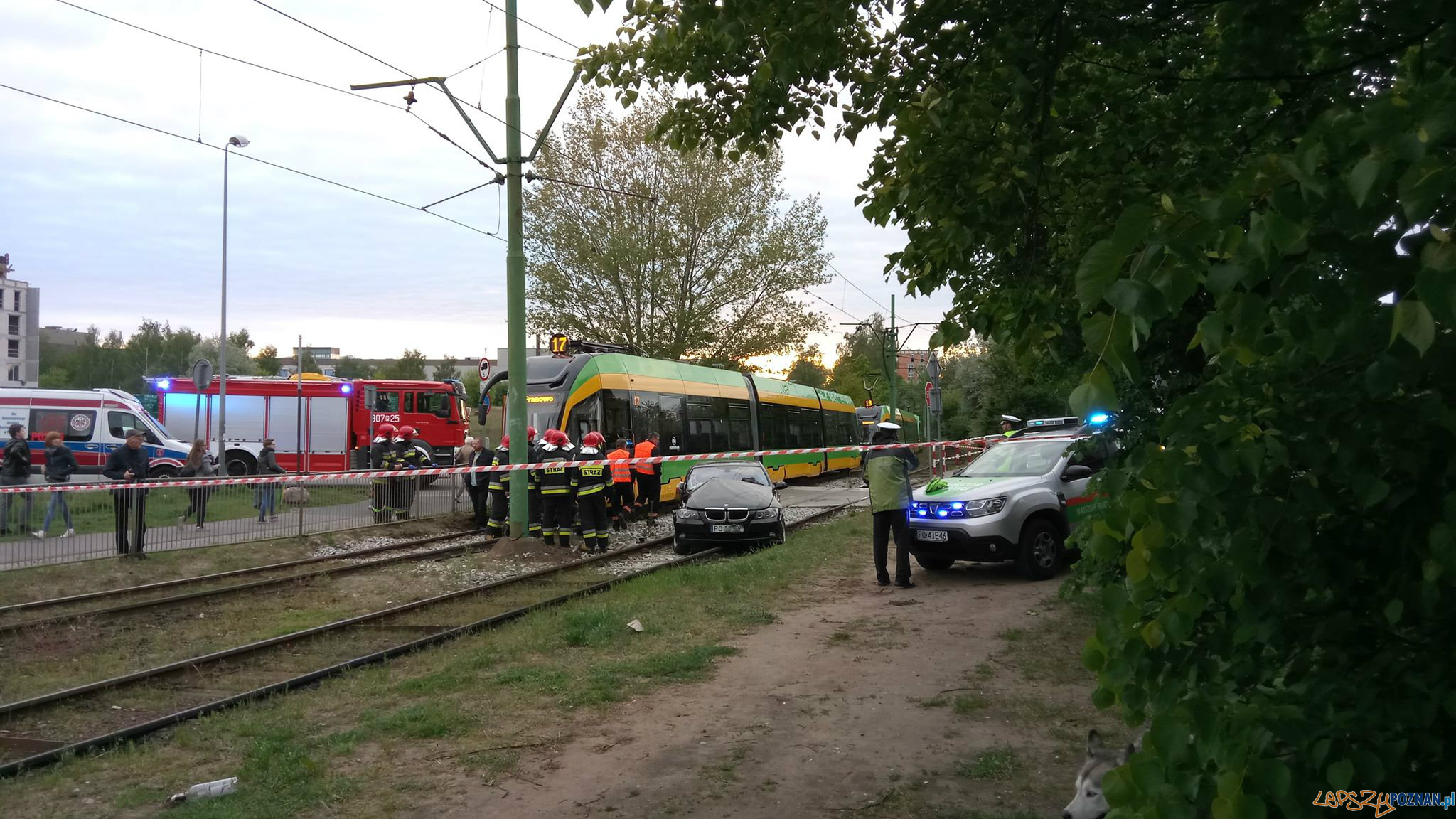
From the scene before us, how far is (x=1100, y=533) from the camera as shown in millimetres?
2627

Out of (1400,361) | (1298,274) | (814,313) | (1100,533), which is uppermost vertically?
(814,313)

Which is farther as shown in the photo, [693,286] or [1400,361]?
[693,286]

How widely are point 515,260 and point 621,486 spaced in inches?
229

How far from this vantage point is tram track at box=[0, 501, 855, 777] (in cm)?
653

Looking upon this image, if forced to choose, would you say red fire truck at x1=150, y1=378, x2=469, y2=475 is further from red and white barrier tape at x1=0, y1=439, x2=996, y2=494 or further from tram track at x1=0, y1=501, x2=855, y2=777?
tram track at x1=0, y1=501, x2=855, y2=777

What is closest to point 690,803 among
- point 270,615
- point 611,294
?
point 270,615

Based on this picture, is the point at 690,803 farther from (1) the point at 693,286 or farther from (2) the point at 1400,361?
(1) the point at 693,286

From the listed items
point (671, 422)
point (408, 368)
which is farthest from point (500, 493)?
point (408, 368)

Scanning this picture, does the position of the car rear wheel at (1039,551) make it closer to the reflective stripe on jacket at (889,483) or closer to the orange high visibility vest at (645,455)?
the reflective stripe on jacket at (889,483)

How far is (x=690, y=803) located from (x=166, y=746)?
11.7ft

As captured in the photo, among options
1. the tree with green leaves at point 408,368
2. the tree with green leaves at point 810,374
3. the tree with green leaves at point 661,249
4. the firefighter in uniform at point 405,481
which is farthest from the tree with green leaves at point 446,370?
the firefighter in uniform at point 405,481

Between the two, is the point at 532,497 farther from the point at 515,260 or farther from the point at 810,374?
the point at 810,374

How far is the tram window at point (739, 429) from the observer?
26766mm

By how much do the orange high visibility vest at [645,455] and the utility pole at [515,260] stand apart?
3854 mm
